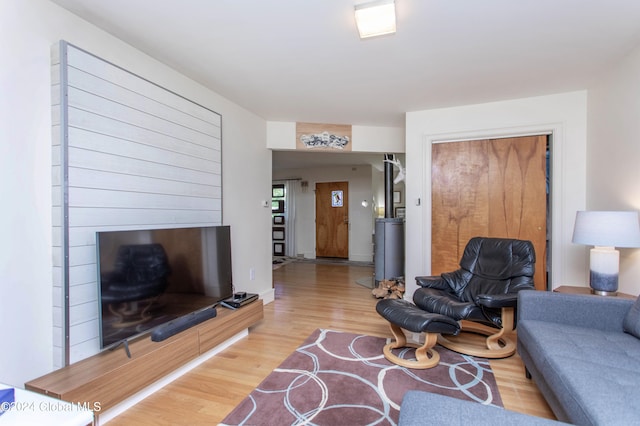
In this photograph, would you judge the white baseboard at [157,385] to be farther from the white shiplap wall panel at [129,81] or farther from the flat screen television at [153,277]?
the white shiplap wall panel at [129,81]

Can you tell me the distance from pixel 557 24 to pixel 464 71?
2.41ft

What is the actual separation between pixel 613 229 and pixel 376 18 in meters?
2.18

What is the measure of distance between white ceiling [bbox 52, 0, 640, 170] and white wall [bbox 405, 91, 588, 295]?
0.24 metres

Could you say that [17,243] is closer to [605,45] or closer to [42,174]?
[42,174]

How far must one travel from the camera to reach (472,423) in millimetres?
991

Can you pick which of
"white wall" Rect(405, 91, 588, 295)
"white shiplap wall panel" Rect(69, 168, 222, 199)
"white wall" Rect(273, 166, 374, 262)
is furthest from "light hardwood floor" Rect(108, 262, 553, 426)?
"white wall" Rect(273, 166, 374, 262)

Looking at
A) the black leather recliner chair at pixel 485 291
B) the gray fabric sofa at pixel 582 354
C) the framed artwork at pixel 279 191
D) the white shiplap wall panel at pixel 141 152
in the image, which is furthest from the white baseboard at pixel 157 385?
the framed artwork at pixel 279 191

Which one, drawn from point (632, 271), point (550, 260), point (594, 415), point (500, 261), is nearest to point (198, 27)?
point (594, 415)

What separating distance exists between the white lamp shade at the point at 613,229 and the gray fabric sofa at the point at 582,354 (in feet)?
1.60

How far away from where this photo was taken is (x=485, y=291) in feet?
9.11

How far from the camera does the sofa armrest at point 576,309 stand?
1875 mm

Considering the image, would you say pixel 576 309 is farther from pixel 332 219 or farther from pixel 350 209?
pixel 332 219

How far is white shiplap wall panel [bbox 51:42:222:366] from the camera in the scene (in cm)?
175

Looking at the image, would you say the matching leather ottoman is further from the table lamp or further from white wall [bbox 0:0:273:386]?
white wall [bbox 0:0:273:386]
